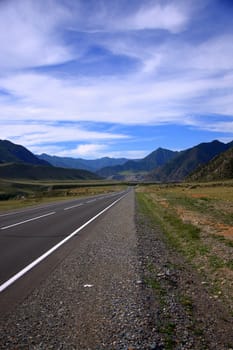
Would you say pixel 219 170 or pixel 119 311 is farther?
pixel 219 170

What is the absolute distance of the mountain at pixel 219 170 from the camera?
16000 cm

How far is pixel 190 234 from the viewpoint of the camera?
631 inches

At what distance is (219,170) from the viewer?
167 metres

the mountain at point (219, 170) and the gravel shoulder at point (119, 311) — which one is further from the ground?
the mountain at point (219, 170)

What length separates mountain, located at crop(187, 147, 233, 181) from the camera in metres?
160

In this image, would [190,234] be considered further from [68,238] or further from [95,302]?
[95,302]

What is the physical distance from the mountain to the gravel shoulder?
152 metres

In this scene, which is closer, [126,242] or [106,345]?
[106,345]

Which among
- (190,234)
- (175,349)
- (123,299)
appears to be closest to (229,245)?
(190,234)

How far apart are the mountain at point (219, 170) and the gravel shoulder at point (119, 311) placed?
151579mm

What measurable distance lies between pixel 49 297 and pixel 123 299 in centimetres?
127

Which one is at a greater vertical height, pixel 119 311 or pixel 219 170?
pixel 219 170

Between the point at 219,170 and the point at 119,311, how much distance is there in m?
166

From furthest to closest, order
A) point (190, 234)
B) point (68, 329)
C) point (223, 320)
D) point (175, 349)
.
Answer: point (190, 234) → point (223, 320) → point (68, 329) → point (175, 349)
